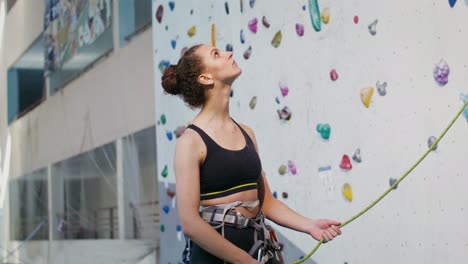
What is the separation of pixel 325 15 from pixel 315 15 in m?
0.06

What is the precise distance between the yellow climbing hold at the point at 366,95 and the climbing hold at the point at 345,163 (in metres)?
0.20

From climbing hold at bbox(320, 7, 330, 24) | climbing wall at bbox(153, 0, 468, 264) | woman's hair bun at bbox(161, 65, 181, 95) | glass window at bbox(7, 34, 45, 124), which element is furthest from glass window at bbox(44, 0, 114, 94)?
woman's hair bun at bbox(161, 65, 181, 95)

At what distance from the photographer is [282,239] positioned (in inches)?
124

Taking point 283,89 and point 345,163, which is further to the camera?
point 283,89

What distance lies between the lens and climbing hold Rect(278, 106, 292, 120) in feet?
9.98

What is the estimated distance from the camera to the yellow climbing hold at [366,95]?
2.62 metres

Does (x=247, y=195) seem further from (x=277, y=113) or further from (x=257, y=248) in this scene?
(x=277, y=113)

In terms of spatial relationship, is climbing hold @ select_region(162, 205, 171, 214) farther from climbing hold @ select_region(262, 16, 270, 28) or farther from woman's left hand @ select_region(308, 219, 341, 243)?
woman's left hand @ select_region(308, 219, 341, 243)

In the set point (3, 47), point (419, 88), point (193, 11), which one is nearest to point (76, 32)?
point (3, 47)

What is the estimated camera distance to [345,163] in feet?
8.96

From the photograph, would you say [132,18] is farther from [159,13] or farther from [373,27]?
[373,27]

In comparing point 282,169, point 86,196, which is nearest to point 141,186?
point 86,196

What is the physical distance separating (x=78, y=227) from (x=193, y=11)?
139 centimetres

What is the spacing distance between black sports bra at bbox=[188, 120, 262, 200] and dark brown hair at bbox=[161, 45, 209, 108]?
0.09 metres
